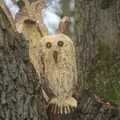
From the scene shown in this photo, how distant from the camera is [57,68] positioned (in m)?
1.15

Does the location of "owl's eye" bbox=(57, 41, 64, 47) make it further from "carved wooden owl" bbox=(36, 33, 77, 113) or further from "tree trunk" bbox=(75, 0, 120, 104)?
"tree trunk" bbox=(75, 0, 120, 104)

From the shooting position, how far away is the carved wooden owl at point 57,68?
3.75 feet

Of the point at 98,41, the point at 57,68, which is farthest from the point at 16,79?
the point at 98,41

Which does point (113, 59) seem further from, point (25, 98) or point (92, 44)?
point (25, 98)

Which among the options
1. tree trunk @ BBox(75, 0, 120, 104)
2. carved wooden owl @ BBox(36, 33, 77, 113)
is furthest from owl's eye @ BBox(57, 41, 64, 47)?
tree trunk @ BBox(75, 0, 120, 104)

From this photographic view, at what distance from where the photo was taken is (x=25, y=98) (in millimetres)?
1131

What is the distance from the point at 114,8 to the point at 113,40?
0.17 m

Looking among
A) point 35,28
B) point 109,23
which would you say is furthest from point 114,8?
point 35,28

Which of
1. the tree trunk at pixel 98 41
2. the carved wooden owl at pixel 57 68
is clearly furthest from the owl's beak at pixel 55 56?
the tree trunk at pixel 98 41

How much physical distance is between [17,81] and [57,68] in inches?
4.6

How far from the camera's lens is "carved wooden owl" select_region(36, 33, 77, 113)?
1142 millimetres

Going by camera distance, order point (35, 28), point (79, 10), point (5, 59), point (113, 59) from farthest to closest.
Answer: point (79, 10), point (113, 59), point (35, 28), point (5, 59)

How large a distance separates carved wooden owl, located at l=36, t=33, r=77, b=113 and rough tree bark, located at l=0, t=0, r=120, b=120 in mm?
33

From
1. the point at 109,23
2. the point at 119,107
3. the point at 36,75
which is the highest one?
the point at 36,75
